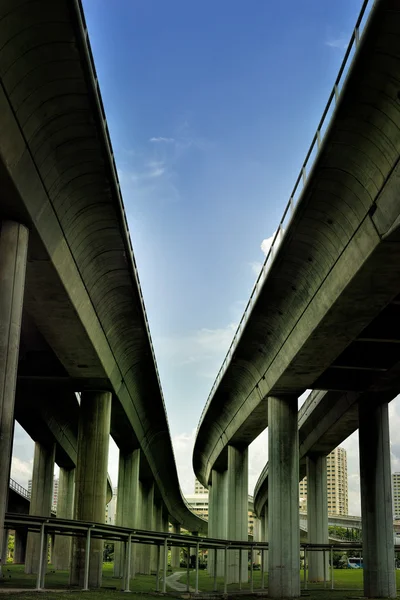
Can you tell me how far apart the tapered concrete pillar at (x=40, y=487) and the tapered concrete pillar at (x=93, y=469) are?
69.1ft

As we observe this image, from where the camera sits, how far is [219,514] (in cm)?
6056

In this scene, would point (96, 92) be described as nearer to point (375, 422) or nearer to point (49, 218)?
point (49, 218)

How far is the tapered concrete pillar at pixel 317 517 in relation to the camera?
53.0 metres

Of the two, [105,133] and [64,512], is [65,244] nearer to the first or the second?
[105,133]

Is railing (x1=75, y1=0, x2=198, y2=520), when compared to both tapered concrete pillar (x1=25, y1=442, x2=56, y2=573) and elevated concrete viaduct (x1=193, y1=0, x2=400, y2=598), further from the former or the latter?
tapered concrete pillar (x1=25, y1=442, x2=56, y2=573)

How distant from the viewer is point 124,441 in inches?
1984

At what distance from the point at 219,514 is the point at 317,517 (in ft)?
32.4

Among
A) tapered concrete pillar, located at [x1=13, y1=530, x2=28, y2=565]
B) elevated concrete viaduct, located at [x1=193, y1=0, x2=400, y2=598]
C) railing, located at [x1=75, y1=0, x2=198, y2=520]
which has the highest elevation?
railing, located at [x1=75, y1=0, x2=198, y2=520]

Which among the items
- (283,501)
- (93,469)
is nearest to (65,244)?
(93,469)

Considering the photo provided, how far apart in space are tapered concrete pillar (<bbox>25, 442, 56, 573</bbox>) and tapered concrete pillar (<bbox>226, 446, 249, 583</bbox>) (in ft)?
42.3

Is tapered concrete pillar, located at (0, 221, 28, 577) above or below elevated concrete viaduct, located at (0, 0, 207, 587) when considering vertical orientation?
below

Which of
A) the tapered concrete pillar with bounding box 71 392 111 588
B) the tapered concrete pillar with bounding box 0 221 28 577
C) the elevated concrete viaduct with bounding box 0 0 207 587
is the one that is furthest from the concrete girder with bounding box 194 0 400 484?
the tapered concrete pillar with bounding box 0 221 28 577

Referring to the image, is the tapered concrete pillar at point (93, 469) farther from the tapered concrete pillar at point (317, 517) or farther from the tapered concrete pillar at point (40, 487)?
the tapered concrete pillar at point (317, 517)

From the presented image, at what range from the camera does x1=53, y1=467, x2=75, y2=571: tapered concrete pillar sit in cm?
5541
